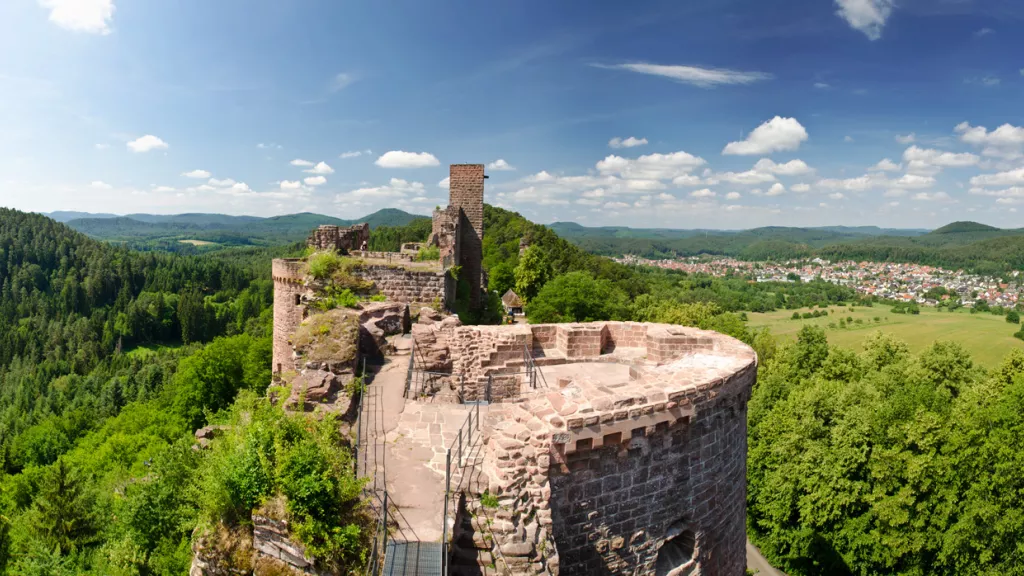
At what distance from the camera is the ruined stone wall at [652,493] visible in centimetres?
632

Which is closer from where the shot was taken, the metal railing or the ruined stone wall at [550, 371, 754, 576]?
the metal railing

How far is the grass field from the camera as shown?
53969mm

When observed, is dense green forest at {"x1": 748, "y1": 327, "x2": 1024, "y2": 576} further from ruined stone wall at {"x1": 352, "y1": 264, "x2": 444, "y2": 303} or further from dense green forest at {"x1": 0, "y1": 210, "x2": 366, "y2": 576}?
dense green forest at {"x1": 0, "y1": 210, "x2": 366, "y2": 576}

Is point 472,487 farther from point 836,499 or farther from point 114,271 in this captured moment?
point 114,271

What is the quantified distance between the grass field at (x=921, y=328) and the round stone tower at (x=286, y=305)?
44426 millimetres

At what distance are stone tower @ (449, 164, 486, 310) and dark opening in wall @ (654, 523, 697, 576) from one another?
19.3 meters

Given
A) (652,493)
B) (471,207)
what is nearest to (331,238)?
(471,207)

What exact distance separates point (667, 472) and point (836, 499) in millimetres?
18123

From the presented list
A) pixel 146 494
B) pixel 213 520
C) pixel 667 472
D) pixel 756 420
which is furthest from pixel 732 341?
pixel 756 420

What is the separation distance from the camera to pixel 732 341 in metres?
10.4

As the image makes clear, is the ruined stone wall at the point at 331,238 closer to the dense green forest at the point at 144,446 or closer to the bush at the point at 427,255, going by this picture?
the bush at the point at 427,255

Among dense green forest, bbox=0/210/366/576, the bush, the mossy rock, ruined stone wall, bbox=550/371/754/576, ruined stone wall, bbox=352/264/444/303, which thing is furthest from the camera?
the bush

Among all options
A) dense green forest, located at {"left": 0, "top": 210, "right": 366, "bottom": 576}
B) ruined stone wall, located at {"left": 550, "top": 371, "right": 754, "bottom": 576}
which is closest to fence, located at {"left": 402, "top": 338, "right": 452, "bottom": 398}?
dense green forest, located at {"left": 0, "top": 210, "right": 366, "bottom": 576}

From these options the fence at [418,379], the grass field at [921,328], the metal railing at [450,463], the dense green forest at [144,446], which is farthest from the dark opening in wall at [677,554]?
the grass field at [921,328]
